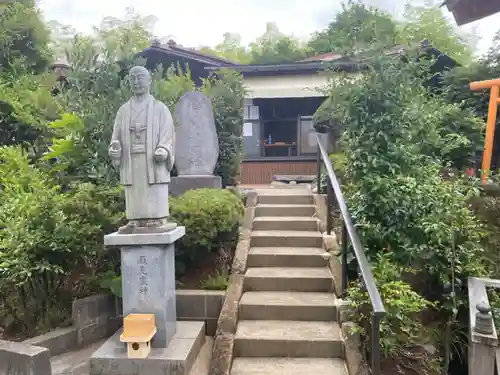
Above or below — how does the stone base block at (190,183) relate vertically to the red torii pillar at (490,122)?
below

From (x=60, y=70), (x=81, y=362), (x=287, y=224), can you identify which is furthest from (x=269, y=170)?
(x=81, y=362)

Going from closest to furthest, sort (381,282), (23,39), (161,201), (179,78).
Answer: (381,282) → (161,201) → (179,78) → (23,39)

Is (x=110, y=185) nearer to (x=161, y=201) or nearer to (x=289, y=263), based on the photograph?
(x=161, y=201)

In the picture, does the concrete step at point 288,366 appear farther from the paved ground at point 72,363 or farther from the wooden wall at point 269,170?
the wooden wall at point 269,170

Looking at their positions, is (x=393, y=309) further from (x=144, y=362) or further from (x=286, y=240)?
(x=286, y=240)

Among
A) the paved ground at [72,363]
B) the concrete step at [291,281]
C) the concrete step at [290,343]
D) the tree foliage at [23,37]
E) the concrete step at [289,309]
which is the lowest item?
the paved ground at [72,363]

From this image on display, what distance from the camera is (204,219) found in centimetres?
482

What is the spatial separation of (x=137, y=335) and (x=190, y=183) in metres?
3.31

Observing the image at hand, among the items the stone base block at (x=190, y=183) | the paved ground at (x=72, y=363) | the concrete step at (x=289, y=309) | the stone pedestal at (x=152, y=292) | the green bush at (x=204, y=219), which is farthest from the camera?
the stone base block at (x=190, y=183)

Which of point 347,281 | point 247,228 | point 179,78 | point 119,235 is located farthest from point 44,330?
point 179,78

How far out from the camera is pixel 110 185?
5.41m

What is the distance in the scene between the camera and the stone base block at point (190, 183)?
646 centimetres

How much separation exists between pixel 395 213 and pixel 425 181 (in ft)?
2.18

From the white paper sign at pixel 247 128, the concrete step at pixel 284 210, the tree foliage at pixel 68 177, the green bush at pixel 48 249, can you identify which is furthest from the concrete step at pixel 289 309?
the white paper sign at pixel 247 128
